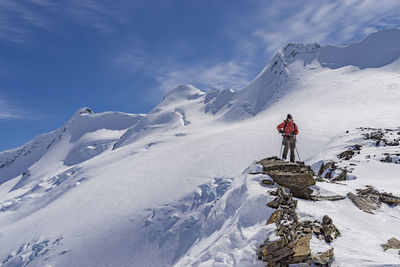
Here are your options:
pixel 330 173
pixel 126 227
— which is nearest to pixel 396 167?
pixel 330 173

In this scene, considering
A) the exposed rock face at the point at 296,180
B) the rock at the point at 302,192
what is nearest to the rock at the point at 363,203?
the exposed rock face at the point at 296,180

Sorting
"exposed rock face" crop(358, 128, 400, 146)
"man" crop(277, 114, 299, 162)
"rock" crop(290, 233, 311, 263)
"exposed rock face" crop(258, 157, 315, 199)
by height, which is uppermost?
"man" crop(277, 114, 299, 162)

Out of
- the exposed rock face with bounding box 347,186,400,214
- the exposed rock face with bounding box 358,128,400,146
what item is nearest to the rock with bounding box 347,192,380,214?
the exposed rock face with bounding box 347,186,400,214

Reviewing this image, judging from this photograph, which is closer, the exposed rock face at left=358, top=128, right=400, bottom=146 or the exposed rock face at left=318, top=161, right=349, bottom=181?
the exposed rock face at left=318, top=161, right=349, bottom=181

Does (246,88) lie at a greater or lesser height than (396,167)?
greater

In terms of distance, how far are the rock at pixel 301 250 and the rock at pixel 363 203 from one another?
3.85 meters

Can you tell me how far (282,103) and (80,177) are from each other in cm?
3920

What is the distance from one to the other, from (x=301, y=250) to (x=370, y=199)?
5107 mm

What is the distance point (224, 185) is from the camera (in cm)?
2434

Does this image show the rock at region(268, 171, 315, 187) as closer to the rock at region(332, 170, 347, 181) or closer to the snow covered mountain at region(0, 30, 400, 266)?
the snow covered mountain at region(0, 30, 400, 266)

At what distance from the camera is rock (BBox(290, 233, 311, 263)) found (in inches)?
209

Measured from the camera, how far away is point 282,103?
52.3 m

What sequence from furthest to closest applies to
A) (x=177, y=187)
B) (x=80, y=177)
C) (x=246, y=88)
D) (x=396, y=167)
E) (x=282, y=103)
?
(x=246, y=88) → (x=282, y=103) → (x=80, y=177) → (x=177, y=187) → (x=396, y=167)

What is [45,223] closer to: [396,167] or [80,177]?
[80,177]
